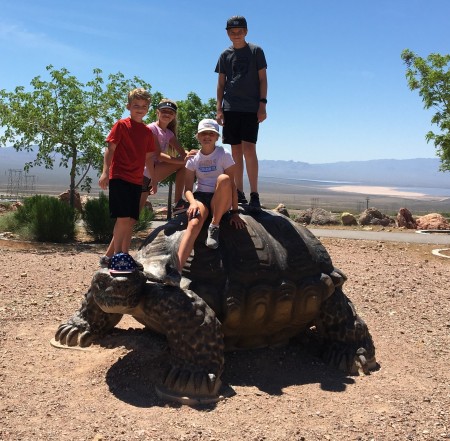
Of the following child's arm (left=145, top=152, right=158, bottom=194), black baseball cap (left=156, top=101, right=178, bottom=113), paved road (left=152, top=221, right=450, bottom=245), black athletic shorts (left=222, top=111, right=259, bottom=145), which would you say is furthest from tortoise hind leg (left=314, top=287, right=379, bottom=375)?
paved road (left=152, top=221, right=450, bottom=245)

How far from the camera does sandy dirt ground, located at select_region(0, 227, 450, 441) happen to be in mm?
4098

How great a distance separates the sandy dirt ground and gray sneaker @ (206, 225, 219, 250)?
1163mm

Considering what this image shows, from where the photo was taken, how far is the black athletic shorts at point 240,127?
6.49 metres

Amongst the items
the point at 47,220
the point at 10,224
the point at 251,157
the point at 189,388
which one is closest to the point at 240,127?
the point at 251,157

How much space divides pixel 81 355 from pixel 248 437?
212cm

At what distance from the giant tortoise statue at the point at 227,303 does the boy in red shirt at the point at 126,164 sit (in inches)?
16.0

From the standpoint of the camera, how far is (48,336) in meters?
6.17

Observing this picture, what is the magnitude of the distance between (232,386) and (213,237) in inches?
52.6

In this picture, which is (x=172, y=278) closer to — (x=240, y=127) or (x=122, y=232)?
(x=122, y=232)

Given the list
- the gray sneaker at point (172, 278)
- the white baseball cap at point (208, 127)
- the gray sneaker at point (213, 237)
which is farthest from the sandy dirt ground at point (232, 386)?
the white baseball cap at point (208, 127)

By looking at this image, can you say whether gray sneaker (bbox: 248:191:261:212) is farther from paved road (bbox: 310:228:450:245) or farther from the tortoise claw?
paved road (bbox: 310:228:450:245)

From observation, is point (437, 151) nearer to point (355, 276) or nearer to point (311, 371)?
point (355, 276)

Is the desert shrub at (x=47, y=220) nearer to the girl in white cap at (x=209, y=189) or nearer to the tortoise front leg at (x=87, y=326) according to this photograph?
the tortoise front leg at (x=87, y=326)

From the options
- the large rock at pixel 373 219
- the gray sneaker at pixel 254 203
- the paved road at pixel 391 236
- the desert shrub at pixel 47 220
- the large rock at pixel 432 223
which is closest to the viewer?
the gray sneaker at pixel 254 203
